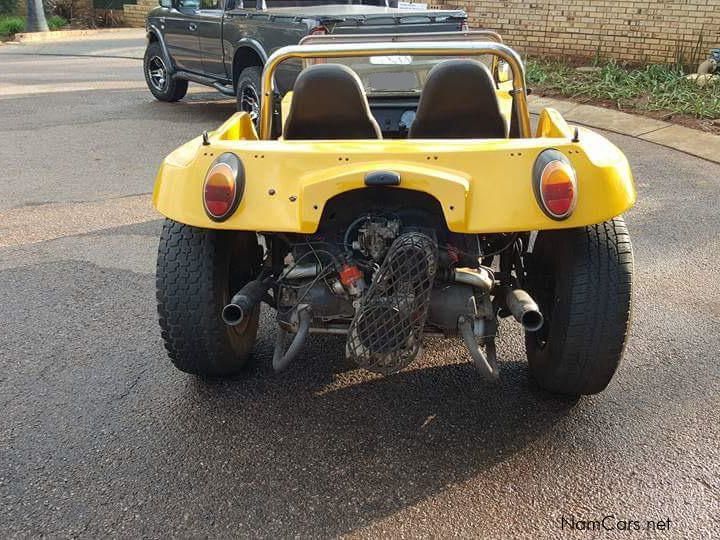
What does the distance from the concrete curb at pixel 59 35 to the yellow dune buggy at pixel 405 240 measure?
17757 mm

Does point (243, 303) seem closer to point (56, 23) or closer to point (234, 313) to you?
point (234, 313)

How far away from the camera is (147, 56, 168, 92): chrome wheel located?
1031cm

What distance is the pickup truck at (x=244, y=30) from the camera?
24.1ft

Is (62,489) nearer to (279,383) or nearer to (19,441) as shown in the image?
(19,441)

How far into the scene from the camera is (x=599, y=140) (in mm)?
2797

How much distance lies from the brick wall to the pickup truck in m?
3.02

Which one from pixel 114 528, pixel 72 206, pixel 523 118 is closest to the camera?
pixel 114 528

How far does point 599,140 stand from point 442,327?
0.97m

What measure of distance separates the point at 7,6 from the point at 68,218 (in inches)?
779

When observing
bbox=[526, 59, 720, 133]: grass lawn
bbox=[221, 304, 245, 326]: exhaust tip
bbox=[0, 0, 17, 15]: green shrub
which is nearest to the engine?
bbox=[221, 304, 245, 326]: exhaust tip

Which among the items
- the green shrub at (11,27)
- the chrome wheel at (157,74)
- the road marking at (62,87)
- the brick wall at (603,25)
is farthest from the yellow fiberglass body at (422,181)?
the green shrub at (11,27)

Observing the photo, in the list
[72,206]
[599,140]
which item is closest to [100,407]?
[599,140]

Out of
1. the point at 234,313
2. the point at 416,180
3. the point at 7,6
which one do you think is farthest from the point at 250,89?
the point at 7,6

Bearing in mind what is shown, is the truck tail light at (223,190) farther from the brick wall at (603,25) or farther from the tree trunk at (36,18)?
the tree trunk at (36,18)
